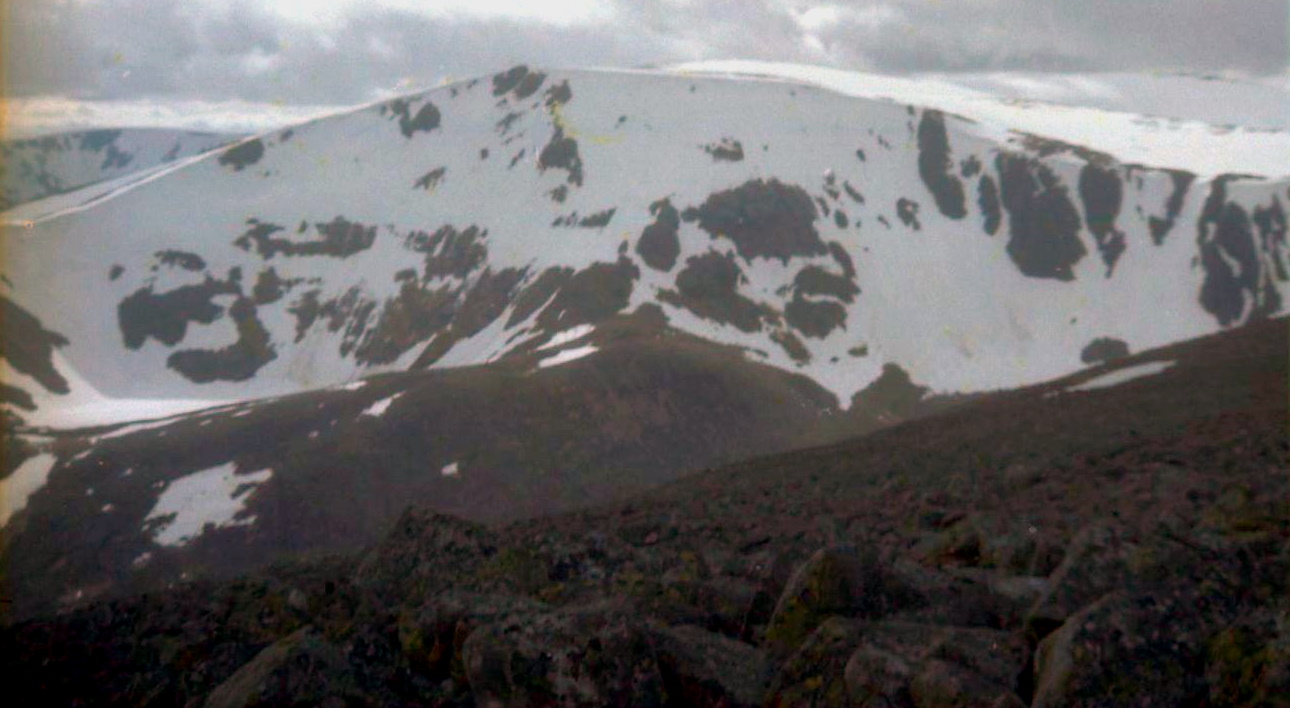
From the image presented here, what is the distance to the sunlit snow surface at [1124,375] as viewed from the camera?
1925 inches

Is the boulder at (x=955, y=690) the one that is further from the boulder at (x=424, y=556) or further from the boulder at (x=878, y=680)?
the boulder at (x=424, y=556)

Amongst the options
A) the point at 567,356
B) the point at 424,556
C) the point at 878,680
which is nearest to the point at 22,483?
the point at 567,356

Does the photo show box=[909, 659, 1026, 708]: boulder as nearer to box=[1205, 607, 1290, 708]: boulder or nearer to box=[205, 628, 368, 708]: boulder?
box=[1205, 607, 1290, 708]: boulder

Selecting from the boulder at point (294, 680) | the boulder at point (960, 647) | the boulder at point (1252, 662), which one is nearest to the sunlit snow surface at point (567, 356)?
the boulder at point (294, 680)

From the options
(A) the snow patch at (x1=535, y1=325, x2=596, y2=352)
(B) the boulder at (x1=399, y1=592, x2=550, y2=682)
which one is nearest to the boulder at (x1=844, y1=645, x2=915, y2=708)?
(B) the boulder at (x1=399, y1=592, x2=550, y2=682)

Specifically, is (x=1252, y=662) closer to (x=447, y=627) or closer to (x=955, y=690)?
(x=955, y=690)

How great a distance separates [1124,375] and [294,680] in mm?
51828

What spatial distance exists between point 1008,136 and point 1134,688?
17661 cm

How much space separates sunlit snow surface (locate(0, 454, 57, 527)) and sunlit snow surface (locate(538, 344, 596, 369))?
42.7 metres

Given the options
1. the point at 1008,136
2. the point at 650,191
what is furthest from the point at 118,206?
the point at 1008,136

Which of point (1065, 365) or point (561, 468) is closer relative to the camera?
point (561, 468)

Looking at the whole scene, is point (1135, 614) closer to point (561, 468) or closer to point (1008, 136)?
point (561, 468)

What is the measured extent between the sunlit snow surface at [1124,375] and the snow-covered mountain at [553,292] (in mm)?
33697

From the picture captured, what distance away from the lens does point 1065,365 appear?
406 feet
